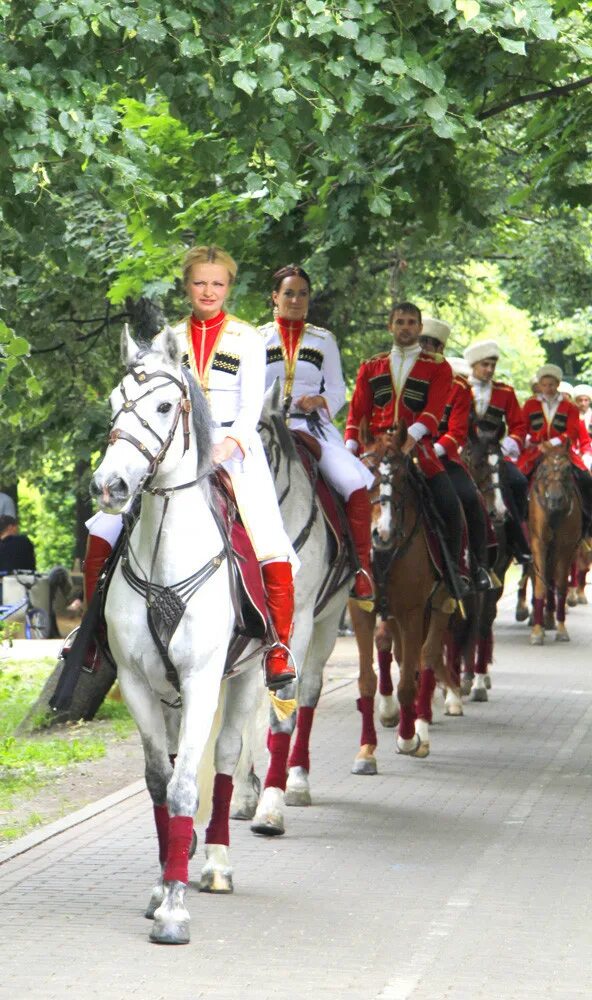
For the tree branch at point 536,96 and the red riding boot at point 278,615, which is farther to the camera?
the tree branch at point 536,96

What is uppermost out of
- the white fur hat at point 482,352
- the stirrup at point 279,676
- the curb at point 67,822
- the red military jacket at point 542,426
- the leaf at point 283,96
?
the leaf at point 283,96

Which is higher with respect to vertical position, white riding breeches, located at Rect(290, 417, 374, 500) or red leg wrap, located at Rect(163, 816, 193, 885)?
white riding breeches, located at Rect(290, 417, 374, 500)

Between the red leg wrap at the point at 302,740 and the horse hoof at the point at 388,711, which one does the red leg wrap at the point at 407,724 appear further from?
the red leg wrap at the point at 302,740

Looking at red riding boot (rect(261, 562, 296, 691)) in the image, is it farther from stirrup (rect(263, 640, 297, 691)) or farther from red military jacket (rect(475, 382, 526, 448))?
red military jacket (rect(475, 382, 526, 448))

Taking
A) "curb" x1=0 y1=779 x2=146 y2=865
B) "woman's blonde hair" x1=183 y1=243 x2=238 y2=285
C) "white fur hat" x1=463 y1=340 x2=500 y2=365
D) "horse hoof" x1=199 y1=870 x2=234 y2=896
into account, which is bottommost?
"curb" x1=0 y1=779 x2=146 y2=865

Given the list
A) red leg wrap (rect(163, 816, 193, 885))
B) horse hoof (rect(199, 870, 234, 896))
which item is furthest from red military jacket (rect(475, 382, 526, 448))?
red leg wrap (rect(163, 816, 193, 885))

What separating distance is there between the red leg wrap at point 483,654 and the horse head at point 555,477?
18.1 ft

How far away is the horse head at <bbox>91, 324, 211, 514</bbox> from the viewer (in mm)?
7578

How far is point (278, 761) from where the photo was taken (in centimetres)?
1084

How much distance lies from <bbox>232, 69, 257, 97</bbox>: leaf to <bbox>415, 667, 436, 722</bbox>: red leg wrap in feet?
19.4

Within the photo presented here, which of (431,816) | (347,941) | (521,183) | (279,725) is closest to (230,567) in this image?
(347,941)

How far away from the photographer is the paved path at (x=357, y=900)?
24.4ft

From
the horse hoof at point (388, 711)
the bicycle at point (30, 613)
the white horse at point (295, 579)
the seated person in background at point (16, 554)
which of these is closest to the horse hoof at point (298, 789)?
the white horse at point (295, 579)

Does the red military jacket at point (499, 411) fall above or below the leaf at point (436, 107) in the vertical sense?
below
